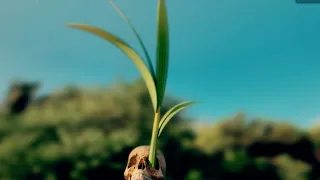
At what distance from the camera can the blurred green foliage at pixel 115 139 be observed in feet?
16.4

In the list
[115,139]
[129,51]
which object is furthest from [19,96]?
[129,51]

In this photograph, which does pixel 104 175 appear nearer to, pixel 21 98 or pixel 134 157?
pixel 21 98

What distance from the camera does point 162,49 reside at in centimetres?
115

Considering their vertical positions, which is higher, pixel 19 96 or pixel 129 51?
pixel 129 51

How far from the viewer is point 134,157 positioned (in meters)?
1.20

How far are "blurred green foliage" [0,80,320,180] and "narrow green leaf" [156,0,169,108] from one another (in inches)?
154

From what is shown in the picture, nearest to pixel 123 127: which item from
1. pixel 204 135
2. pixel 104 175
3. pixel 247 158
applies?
pixel 104 175

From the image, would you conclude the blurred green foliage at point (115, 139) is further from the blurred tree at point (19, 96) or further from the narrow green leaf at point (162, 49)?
the narrow green leaf at point (162, 49)

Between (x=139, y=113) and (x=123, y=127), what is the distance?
0.29m

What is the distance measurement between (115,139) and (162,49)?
4008mm

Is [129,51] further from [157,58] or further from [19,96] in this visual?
[19,96]

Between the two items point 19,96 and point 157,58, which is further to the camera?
point 19,96

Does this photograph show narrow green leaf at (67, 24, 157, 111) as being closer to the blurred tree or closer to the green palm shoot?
the green palm shoot

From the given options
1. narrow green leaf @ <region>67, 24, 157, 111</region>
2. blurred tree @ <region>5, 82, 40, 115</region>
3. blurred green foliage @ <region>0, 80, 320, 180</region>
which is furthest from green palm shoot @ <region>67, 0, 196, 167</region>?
blurred tree @ <region>5, 82, 40, 115</region>
